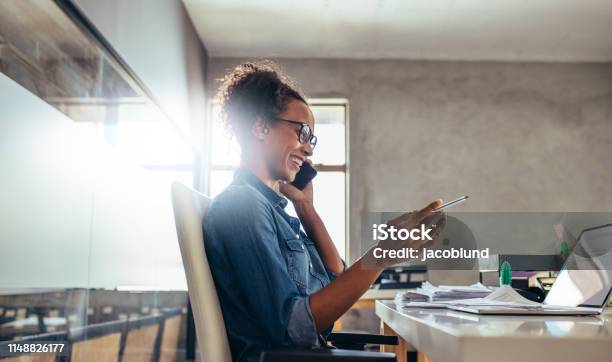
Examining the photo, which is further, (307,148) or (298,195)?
(298,195)

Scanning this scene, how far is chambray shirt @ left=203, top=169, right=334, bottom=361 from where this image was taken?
1.03 meters

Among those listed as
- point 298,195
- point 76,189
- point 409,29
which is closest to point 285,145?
point 298,195

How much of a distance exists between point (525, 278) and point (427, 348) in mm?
1377

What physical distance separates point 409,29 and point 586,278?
3716 millimetres

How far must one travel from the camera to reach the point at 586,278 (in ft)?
4.56

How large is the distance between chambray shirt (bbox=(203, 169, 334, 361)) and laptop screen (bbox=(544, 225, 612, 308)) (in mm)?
641

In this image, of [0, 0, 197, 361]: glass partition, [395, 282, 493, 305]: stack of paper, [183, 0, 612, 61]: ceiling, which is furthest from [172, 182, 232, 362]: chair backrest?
[183, 0, 612, 61]: ceiling

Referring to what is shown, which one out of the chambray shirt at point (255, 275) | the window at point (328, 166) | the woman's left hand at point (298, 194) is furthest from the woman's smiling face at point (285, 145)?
the window at point (328, 166)

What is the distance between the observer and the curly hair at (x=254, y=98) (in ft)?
4.65

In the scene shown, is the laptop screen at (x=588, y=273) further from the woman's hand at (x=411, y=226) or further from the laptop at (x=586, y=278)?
the woman's hand at (x=411, y=226)

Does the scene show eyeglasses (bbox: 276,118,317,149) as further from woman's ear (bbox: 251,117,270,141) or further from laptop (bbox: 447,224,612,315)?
laptop (bbox: 447,224,612,315)

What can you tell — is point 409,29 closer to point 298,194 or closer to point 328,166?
point 328,166

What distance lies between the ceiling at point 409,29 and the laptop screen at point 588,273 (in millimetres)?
3179

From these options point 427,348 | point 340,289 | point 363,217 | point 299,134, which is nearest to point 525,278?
point 299,134
